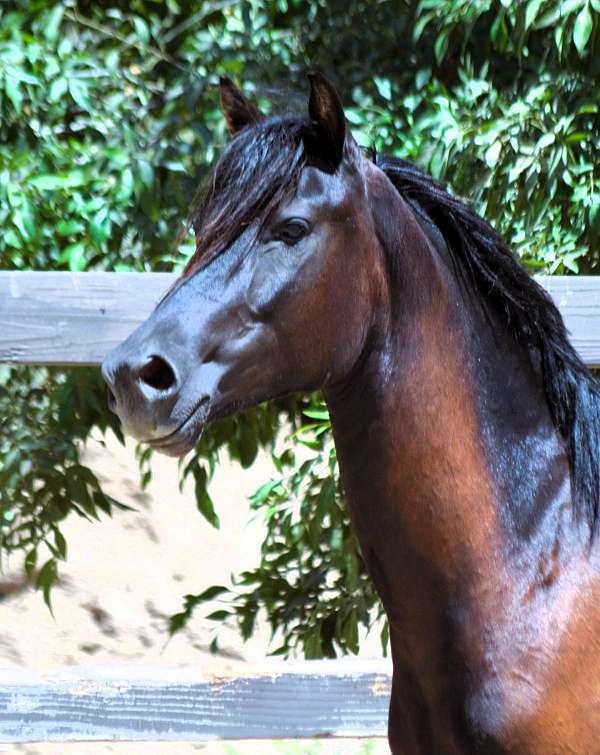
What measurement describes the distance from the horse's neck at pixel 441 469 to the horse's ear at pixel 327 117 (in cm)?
20

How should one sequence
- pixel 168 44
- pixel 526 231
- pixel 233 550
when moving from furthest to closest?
pixel 233 550 < pixel 168 44 < pixel 526 231

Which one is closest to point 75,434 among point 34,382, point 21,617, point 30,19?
point 34,382

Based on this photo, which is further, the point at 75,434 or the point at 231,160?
the point at 75,434

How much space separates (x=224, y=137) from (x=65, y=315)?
106cm

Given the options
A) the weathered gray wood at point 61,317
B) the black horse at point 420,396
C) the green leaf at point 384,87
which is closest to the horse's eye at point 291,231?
the black horse at point 420,396

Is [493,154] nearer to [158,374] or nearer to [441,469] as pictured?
[441,469]

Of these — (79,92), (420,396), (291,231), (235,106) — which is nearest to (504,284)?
(420,396)

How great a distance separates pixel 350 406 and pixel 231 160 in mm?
380

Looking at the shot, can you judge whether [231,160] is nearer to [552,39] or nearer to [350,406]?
[350,406]

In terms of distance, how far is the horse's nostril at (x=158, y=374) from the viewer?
1514mm

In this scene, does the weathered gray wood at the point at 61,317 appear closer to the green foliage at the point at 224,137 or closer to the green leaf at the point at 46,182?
the green foliage at the point at 224,137

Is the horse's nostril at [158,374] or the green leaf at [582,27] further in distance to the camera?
the green leaf at [582,27]

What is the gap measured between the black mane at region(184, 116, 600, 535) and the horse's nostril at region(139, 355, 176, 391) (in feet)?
0.63

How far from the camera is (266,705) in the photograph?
2.58m
